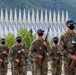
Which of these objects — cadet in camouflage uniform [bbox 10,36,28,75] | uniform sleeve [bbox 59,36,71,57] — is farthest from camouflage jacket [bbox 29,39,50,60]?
cadet in camouflage uniform [bbox 10,36,28,75]

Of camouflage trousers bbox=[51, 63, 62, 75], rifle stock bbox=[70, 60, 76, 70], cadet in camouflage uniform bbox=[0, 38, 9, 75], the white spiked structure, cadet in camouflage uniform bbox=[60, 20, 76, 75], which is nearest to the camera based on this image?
rifle stock bbox=[70, 60, 76, 70]

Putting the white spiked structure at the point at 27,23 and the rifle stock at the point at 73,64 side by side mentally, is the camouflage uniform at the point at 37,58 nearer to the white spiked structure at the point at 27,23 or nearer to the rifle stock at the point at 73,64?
the rifle stock at the point at 73,64

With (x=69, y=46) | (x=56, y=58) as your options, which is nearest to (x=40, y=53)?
(x=69, y=46)

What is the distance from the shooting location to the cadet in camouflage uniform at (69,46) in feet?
30.2

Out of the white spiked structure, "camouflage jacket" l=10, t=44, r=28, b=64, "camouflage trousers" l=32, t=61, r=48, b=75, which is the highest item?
the white spiked structure

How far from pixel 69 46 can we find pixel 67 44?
0.09 meters

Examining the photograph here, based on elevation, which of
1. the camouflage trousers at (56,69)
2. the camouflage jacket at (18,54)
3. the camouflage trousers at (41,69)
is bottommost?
the camouflage trousers at (56,69)

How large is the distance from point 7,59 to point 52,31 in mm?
75121

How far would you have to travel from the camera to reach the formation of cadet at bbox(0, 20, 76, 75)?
9.29 m

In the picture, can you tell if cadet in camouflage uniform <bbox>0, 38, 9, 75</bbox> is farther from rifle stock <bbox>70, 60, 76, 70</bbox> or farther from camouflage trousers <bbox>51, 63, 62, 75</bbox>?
rifle stock <bbox>70, 60, 76, 70</bbox>

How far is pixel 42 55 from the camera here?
11.5 metres

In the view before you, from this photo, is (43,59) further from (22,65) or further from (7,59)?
(7,59)

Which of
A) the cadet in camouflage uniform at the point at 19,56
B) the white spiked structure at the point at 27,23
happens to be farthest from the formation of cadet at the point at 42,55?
the white spiked structure at the point at 27,23

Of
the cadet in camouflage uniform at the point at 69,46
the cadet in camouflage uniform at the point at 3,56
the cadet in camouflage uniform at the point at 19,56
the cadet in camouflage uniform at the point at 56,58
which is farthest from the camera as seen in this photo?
the cadet in camouflage uniform at the point at 3,56
